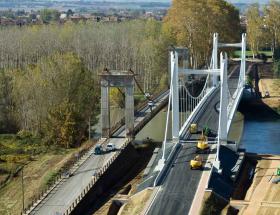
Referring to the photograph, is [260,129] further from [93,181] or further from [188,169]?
[93,181]

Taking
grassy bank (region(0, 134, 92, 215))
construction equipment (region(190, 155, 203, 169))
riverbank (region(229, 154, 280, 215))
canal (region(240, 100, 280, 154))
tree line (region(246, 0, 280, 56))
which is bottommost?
canal (region(240, 100, 280, 154))

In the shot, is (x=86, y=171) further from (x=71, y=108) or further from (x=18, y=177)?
(x=71, y=108)

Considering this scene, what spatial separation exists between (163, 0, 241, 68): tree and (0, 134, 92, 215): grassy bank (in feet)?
131

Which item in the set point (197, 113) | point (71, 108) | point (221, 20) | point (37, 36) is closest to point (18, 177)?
point (71, 108)

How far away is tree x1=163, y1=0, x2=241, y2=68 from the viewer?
9156 centimetres

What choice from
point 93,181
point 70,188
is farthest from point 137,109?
Answer: point 70,188

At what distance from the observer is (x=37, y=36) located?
289ft

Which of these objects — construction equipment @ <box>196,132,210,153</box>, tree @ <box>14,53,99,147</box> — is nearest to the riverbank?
construction equipment @ <box>196,132,210,153</box>

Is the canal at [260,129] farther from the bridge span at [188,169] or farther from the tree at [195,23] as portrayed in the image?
the tree at [195,23]

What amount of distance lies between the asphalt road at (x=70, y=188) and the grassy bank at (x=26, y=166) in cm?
174

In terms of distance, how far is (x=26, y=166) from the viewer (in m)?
47.3

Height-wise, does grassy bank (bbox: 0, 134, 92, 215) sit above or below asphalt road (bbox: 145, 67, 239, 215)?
below

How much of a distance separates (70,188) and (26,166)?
8.28 metres

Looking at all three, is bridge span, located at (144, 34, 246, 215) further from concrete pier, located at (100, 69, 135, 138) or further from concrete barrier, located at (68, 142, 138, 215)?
→ concrete pier, located at (100, 69, 135, 138)
